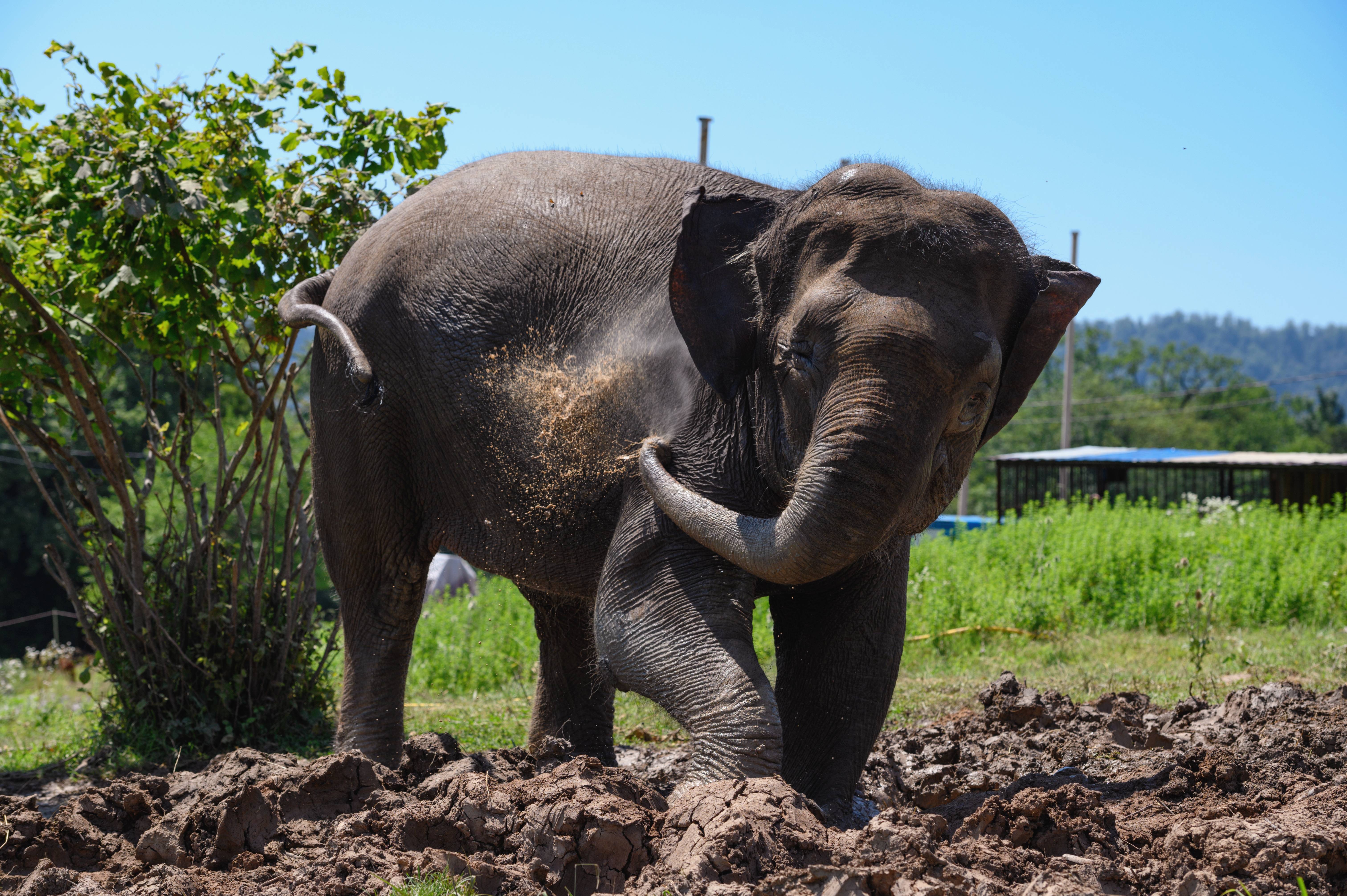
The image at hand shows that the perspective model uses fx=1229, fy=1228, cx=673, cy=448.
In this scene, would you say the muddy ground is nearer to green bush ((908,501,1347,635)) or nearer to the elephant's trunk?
the elephant's trunk

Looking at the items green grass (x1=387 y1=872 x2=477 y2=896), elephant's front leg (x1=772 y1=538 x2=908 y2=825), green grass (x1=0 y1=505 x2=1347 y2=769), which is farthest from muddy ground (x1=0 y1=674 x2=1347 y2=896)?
green grass (x1=0 y1=505 x2=1347 y2=769)

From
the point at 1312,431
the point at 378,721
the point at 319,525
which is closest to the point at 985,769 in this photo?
the point at 378,721

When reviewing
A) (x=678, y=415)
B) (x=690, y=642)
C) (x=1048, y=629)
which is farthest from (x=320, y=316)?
(x=1048, y=629)

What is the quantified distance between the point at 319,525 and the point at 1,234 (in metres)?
2.26

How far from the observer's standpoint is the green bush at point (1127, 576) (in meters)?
10.4

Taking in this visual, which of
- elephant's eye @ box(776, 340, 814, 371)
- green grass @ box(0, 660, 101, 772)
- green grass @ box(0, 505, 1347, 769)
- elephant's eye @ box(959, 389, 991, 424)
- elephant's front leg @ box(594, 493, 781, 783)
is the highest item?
elephant's eye @ box(776, 340, 814, 371)

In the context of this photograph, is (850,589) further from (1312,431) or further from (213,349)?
(1312,431)

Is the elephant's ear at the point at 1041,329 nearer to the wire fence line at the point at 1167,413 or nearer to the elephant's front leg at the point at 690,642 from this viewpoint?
the elephant's front leg at the point at 690,642

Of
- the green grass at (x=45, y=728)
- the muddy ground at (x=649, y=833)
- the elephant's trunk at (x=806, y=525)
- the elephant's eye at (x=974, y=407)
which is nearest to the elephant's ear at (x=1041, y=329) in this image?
the elephant's eye at (x=974, y=407)

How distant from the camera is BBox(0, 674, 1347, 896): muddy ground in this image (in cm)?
275

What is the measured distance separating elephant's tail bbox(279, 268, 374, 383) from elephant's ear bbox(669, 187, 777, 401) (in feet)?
4.74

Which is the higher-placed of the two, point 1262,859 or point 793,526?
point 793,526

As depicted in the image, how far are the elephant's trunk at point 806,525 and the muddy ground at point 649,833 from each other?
1.89ft

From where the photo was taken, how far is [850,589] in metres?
4.06
